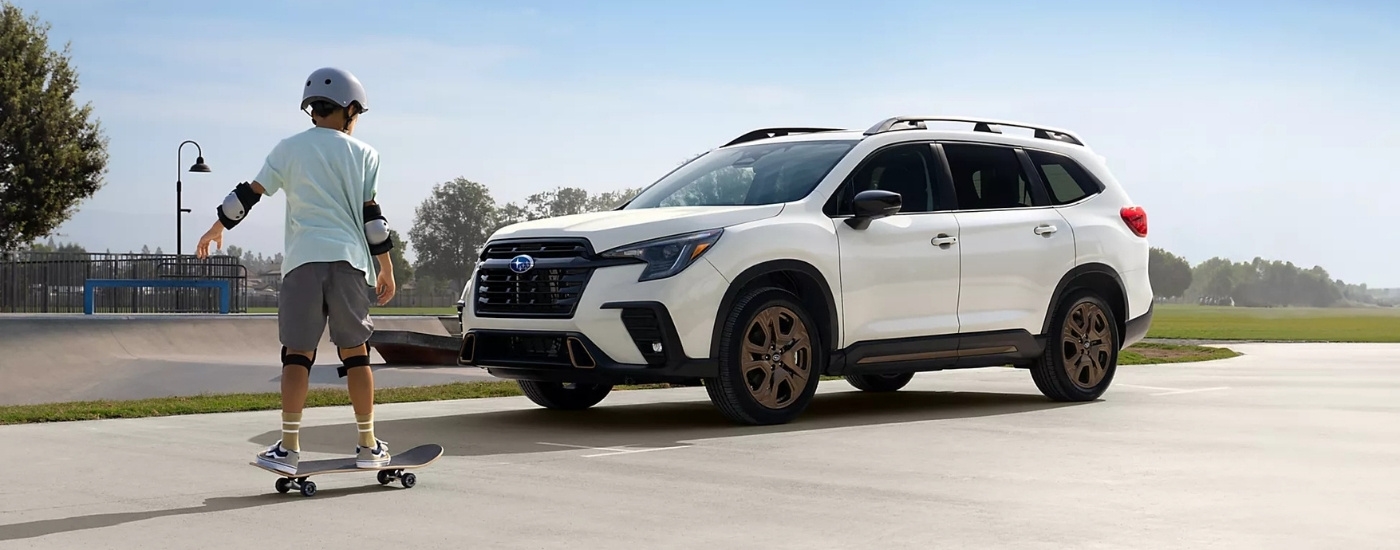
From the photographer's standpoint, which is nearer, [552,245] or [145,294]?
[552,245]

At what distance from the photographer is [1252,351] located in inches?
959

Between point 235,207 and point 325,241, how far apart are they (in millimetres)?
448

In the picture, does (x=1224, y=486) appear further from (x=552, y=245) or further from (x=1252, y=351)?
(x=1252, y=351)

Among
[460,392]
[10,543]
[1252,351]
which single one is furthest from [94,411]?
[1252,351]

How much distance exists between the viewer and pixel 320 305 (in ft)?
22.9

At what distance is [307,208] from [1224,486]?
4.43 m

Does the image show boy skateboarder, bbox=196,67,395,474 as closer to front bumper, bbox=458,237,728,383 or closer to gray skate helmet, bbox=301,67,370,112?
gray skate helmet, bbox=301,67,370,112

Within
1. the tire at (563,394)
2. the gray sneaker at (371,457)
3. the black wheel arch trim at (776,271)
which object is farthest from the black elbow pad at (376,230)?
the tire at (563,394)

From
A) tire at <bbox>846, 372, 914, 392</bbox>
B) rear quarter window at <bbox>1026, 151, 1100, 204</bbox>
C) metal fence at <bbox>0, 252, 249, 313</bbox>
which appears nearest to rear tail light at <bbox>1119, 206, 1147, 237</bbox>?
rear quarter window at <bbox>1026, 151, 1100, 204</bbox>

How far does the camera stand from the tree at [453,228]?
15638 centimetres

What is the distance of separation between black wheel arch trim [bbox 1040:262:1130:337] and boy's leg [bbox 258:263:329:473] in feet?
20.9

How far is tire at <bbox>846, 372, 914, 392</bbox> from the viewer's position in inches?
535

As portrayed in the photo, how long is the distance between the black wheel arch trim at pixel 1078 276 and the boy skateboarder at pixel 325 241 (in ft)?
20.0

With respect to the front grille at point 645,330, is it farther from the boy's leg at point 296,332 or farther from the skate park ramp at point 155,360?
the skate park ramp at point 155,360
